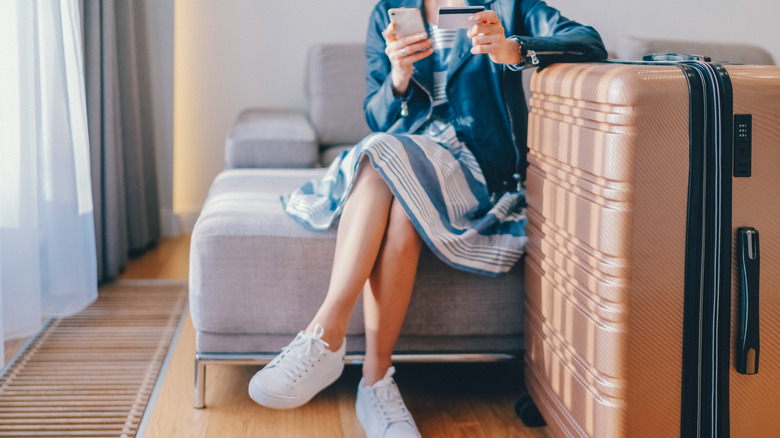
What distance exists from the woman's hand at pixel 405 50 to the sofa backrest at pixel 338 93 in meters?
0.96

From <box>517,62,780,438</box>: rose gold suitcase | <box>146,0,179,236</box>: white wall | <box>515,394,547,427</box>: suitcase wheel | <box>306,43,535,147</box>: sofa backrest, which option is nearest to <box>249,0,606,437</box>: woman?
<box>515,394,547,427</box>: suitcase wheel

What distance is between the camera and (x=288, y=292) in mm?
1428

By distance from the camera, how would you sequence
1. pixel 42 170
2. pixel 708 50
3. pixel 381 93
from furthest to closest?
pixel 708 50
pixel 42 170
pixel 381 93

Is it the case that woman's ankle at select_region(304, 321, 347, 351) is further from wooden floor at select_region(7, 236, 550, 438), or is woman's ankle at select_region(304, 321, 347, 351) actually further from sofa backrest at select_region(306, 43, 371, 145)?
sofa backrest at select_region(306, 43, 371, 145)

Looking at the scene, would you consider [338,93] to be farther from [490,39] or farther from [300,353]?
[300,353]

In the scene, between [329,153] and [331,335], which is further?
[329,153]

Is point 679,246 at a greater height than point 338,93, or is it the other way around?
point 338,93

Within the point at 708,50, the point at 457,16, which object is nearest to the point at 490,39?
the point at 457,16

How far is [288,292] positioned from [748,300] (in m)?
0.80

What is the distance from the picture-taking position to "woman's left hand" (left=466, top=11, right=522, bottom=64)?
1.28 meters

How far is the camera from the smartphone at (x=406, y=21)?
1.36 metres

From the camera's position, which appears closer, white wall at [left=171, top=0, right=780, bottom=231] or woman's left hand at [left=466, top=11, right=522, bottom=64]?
woman's left hand at [left=466, top=11, right=522, bottom=64]

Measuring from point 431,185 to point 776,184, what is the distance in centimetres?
60

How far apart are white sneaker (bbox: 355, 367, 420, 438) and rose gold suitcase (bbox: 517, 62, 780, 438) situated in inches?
13.6
